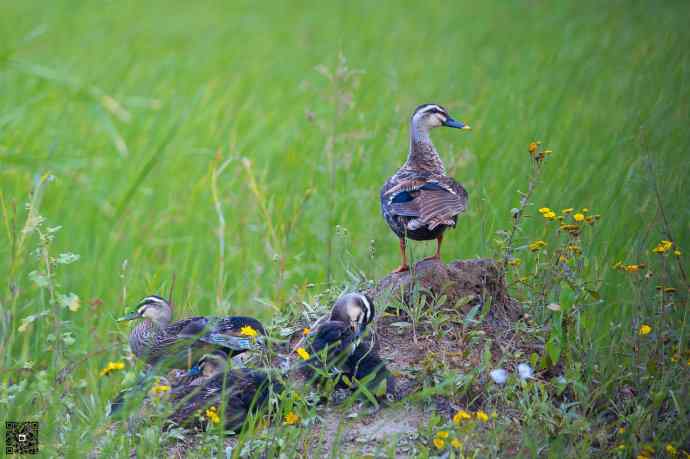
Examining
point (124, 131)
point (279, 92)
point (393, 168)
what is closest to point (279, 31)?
point (279, 92)

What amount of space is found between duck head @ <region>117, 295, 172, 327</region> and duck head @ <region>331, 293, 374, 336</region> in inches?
40.7

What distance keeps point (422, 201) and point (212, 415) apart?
1656 millimetres

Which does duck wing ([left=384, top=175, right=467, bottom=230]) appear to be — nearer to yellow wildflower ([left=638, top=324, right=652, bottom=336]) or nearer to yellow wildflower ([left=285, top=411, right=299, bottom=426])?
yellow wildflower ([left=638, top=324, right=652, bottom=336])

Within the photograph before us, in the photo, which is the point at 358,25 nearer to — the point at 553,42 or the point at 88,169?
the point at 553,42

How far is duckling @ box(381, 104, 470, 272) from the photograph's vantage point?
5.05m

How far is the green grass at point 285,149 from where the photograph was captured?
618cm

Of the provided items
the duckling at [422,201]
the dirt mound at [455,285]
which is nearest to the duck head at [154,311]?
the dirt mound at [455,285]

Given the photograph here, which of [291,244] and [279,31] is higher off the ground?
[279,31]

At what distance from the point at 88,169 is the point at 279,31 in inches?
348

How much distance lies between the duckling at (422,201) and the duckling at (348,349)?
1.93ft

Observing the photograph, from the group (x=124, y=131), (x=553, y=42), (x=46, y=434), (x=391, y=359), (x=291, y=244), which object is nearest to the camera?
(x=46, y=434)

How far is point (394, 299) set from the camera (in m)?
4.98

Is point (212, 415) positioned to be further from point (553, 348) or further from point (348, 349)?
point (553, 348)

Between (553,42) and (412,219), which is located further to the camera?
(553,42)
